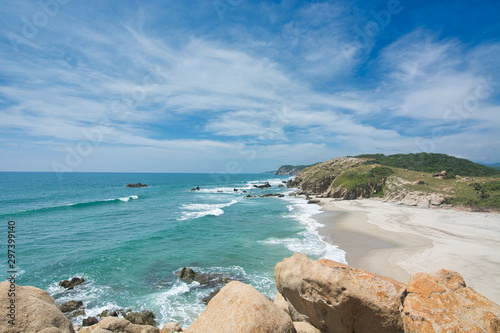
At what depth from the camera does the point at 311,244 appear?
81.4 feet

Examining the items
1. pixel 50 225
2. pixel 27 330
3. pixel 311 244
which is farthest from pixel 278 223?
pixel 50 225

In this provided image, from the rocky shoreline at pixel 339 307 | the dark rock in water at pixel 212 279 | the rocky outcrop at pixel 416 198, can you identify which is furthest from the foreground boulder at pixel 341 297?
the rocky outcrop at pixel 416 198

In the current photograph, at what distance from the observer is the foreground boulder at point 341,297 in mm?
5953

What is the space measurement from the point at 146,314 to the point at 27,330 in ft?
29.4

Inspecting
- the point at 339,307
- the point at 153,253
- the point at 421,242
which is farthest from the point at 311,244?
the point at 339,307

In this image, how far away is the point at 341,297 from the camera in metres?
6.51

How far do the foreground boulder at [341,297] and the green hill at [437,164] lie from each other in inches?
3167

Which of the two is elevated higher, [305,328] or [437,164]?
[437,164]

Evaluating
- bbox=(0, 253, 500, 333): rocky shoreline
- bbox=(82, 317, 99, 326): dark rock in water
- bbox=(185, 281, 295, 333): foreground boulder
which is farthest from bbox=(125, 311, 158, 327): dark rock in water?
bbox=(185, 281, 295, 333): foreground boulder

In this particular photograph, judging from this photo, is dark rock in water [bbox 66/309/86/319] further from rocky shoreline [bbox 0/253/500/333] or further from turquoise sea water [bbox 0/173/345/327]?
rocky shoreline [bbox 0/253/500/333]

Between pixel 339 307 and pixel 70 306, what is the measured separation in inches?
657

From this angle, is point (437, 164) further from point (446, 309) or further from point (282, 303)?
point (446, 309)

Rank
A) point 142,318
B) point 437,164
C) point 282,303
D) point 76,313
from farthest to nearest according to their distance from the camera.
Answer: point 437,164 → point 76,313 → point 142,318 → point 282,303

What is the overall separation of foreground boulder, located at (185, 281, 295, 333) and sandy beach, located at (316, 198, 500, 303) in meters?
14.7
